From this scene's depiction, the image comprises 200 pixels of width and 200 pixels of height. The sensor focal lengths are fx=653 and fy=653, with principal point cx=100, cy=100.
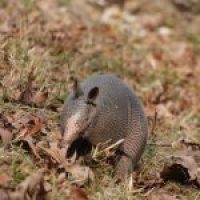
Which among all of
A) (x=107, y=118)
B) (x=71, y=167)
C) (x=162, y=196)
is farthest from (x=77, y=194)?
(x=162, y=196)

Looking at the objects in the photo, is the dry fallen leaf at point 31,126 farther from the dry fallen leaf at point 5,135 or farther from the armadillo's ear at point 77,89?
the armadillo's ear at point 77,89

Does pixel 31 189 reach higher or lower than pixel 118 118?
lower

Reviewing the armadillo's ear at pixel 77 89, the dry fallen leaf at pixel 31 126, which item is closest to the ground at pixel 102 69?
the dry fallen leaf at pixel 31 126

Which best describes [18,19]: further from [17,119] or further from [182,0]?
[182,0]

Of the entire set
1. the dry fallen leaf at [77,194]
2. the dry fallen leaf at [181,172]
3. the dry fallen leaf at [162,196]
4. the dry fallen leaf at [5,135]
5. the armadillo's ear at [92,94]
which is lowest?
the dry fallen leaf at [162,196]

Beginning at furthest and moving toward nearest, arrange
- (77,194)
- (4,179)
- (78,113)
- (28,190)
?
(78,113) → (77,194) → (4,179) → (28,190)

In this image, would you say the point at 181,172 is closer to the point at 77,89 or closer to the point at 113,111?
the point at 113,111

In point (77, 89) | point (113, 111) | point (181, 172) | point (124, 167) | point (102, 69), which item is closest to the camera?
point (77, 89)
